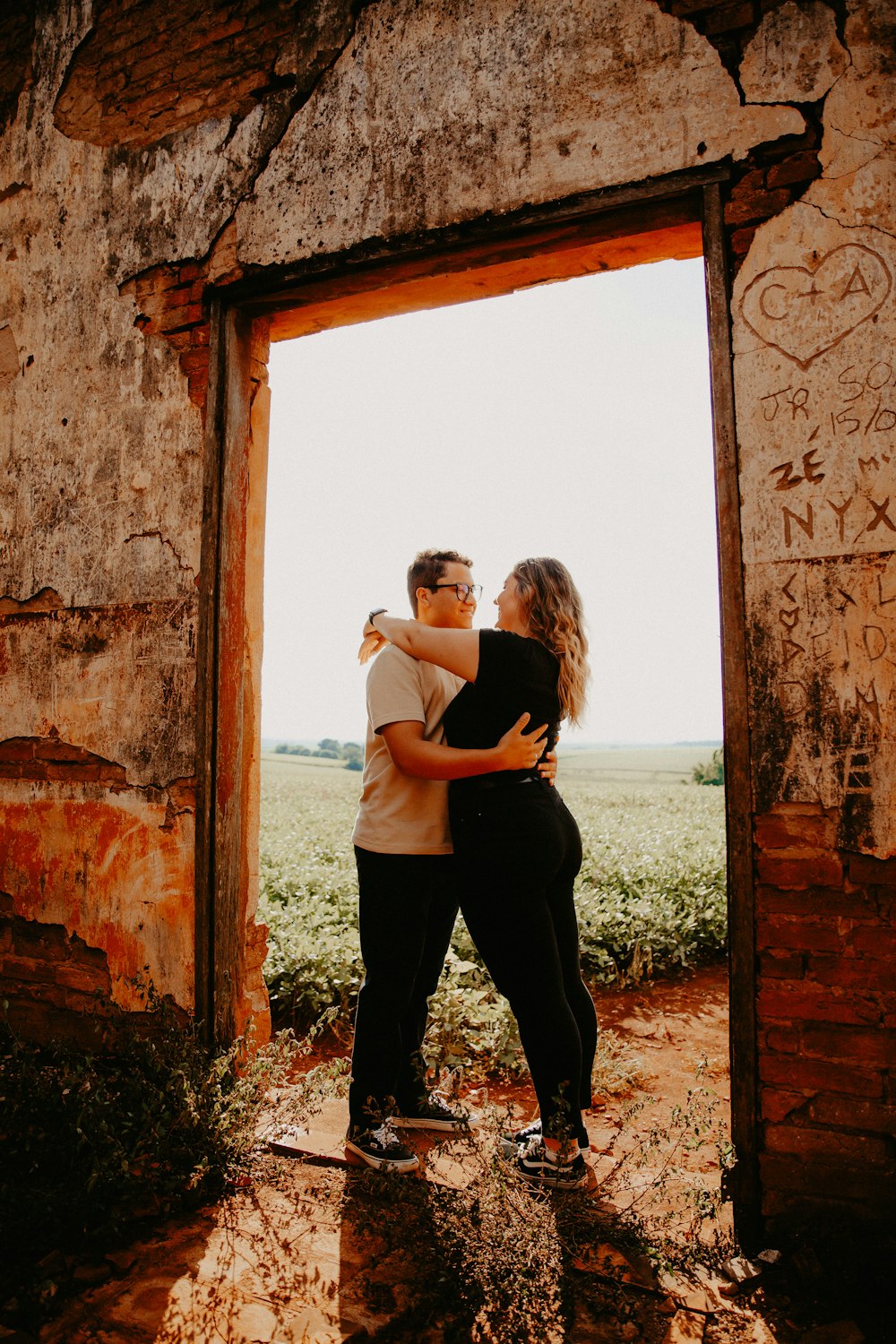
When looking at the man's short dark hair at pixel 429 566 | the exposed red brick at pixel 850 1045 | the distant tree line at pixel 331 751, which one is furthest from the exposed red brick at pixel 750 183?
the distant tree line at pixel 331 751

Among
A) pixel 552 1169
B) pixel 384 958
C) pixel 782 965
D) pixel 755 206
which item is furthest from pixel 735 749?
pixel 755 206

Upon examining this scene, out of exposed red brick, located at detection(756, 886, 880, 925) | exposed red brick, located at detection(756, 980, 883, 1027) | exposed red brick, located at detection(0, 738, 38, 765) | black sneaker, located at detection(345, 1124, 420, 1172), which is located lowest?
black sneaker, located at detection(345, 1124, 420, 1172)

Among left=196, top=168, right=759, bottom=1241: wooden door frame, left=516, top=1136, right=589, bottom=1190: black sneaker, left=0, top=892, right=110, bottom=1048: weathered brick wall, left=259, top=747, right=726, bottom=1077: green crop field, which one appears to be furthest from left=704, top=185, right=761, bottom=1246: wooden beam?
left=0, top=892, right=110, bottom=1048: weathered brick wall

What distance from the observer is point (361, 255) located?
10.2ft

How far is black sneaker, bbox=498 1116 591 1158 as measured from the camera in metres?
2.66

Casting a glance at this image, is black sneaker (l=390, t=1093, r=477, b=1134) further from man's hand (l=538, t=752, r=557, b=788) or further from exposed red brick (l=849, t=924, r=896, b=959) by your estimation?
exposed red brick (l=849, t=924, r=896, b=959)

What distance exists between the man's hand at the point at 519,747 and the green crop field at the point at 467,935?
2.15 metres

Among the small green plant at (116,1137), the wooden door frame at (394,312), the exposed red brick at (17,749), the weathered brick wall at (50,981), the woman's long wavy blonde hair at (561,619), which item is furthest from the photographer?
the exposed red brick at (17,749)

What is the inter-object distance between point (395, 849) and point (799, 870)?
1.25 m

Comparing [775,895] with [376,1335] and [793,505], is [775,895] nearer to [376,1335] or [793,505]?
[793,505]

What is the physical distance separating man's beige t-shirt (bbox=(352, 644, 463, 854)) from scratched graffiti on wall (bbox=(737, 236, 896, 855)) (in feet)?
3.42

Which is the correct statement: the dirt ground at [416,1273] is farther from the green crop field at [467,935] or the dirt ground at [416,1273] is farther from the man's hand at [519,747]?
the green crop field at [467,935]

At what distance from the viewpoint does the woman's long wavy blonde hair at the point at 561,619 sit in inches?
108

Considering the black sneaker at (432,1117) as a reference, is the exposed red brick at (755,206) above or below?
above
